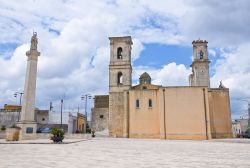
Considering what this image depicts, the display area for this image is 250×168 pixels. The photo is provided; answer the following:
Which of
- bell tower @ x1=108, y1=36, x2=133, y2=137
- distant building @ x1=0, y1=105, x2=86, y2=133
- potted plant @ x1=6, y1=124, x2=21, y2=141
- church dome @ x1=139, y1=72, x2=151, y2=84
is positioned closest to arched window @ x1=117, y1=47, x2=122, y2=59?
bell tower @ x1=108, y1=36, x2=133, y2=137

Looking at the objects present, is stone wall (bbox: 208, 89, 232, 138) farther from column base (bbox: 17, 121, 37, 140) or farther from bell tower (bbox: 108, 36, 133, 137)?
column base (bbox: 17, 121, 37, 140)

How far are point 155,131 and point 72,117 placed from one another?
27.9m

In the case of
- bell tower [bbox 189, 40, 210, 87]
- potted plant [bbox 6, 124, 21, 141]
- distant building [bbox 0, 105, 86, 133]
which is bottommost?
potted plant [bbox 6, 124, 21, 141]

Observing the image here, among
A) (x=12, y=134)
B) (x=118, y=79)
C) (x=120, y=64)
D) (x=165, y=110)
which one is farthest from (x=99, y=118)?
(x=12, y=134)

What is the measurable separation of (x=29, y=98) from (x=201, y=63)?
2843 centimetres

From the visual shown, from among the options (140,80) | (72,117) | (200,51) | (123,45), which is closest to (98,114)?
(72,117)

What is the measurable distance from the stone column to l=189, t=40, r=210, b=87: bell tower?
26533 millimetres

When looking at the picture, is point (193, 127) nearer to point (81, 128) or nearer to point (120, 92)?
point (120, 92)

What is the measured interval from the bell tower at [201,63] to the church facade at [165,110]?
788cm

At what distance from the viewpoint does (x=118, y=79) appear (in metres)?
40.8

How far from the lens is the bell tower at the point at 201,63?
46250mm

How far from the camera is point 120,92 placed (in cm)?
3966

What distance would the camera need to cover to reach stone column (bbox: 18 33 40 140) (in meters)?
29.1

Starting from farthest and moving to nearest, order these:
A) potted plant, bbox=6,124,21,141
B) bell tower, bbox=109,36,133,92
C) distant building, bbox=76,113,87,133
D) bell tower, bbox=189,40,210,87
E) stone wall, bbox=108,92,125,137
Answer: distant building, bbox=76,113,87,133
bell tower, bbox=189,40,210,87
bell tower, bbox=109,36,133,92
stone wall, bbox=108,92,125,137
potted plant, bbox=6,124,21,141
